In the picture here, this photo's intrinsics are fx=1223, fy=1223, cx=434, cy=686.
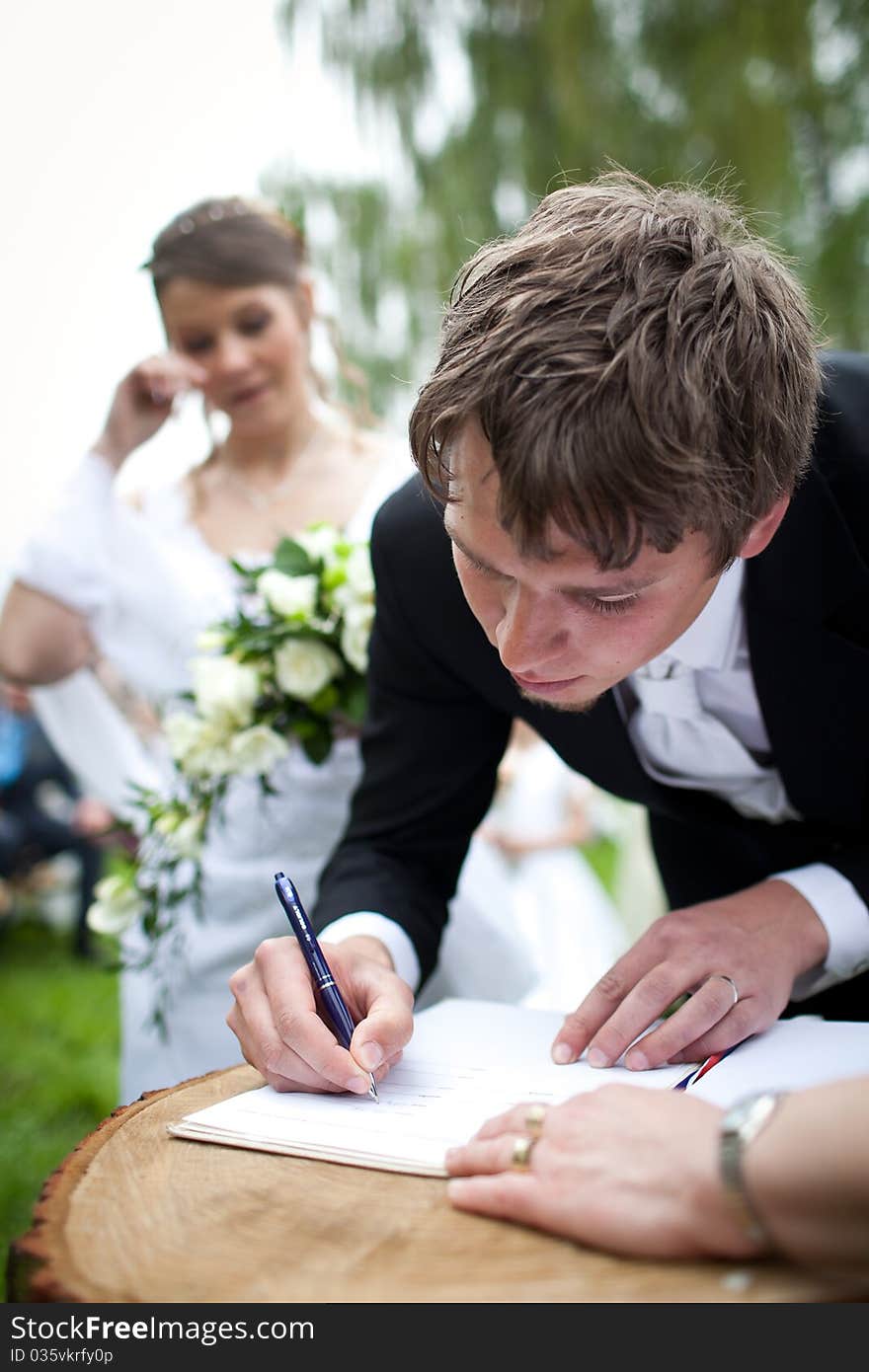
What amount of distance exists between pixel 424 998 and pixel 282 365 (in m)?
1.51

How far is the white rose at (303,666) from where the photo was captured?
2234mm

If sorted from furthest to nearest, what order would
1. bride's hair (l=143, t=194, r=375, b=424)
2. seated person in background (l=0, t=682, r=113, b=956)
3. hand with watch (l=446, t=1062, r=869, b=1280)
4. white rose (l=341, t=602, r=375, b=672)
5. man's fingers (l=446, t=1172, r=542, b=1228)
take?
seated person in background (l=0, t=682, r=113, b=956)
bride's hair (l=143, t=194, r=375, b=424)
white rose (l=341, t=602, r=375, b=672)
man's fingers (l=446, t=1172, r=542, b=1228)
hand with watch (l=446, t=1062, r=869, b=1280)

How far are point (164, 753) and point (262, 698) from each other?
0.86 metres

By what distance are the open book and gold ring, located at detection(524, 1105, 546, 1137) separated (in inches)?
3.6

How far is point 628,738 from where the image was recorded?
5.76 feet

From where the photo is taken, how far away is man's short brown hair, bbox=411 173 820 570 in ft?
3.89

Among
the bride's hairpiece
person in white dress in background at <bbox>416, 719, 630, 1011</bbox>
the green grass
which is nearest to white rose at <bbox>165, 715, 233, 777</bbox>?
person in white dress in background at <bbox>416, 719, 630, 1011</bbox>

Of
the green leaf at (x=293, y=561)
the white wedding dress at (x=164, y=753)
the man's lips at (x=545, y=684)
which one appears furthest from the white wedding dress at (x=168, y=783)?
the man's lips at (x=545, y=684)

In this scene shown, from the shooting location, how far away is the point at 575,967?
3.72 m

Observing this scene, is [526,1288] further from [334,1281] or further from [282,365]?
[282,365]

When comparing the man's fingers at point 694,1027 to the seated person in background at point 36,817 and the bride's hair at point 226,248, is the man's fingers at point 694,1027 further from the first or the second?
the seated person in background at point 36,817

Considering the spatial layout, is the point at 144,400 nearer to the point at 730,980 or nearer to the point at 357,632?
the point at 357,632

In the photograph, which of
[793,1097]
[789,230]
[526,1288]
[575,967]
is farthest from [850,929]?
[789,230]

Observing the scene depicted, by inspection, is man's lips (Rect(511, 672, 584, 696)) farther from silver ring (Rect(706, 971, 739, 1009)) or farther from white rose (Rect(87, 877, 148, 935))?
white rose (Rect(87, 877, 148, 935))
